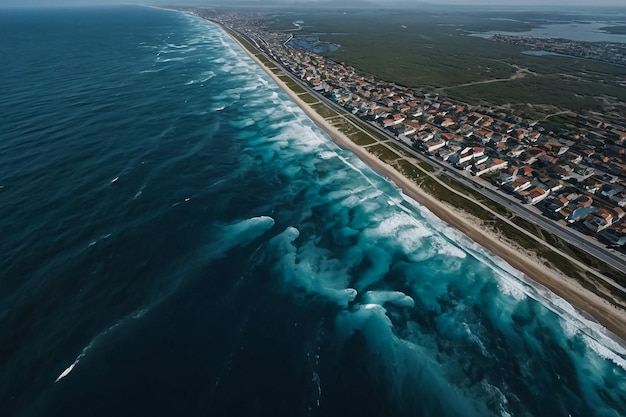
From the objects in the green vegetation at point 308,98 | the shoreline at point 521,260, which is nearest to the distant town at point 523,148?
the green vegetation at point 308,98

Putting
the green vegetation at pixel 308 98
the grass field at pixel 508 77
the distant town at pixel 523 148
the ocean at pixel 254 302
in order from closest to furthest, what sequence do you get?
the ocean at pixel 254 302, the distant town at pixel 523 148, the green vegetation at pixel 308 98, the grass field at pixel 508 77

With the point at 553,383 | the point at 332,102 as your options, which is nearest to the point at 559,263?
the point at 553,383

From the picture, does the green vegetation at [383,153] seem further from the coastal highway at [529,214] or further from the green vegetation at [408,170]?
the coastal highway at [529,214]

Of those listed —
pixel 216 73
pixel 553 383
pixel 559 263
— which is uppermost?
pixel 216 73

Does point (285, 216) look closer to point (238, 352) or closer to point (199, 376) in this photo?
point (238, 352)

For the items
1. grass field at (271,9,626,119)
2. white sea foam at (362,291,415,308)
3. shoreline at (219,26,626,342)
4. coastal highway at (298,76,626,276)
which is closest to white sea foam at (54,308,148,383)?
white sea foam at (362,291,415,308)

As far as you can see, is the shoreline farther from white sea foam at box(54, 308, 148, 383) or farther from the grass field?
the grass field
